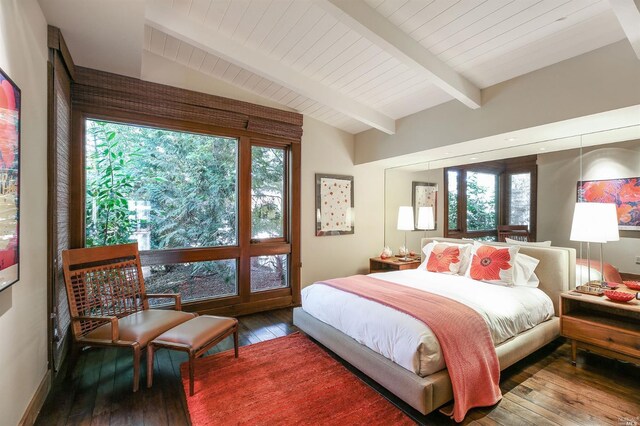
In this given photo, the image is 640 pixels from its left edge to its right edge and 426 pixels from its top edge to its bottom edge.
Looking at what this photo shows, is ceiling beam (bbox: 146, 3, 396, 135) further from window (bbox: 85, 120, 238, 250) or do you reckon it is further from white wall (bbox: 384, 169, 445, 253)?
window (bbox: 85, 120, 238, 250)

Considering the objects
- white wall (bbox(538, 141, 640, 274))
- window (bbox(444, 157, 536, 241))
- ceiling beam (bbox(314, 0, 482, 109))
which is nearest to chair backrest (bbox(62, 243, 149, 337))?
ceiling beam (bbox(314, 0, 482, 109))

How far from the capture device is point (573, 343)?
2.59 m

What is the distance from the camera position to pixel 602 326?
2.42 meters

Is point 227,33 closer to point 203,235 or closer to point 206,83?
point 206,83

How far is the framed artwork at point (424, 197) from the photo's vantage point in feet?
14.1

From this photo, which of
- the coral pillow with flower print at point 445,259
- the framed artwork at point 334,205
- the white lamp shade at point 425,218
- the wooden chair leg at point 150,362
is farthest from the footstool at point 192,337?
the white lamp shade at point 425,218

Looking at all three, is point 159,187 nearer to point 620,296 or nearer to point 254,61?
point 254,61

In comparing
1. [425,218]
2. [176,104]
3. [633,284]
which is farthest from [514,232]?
[176,104]

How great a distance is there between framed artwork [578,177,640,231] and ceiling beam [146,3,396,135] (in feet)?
7.48

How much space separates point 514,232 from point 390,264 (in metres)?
1.72

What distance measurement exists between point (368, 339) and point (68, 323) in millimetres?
2754

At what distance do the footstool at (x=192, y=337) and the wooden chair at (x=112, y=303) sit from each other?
0.09 metres

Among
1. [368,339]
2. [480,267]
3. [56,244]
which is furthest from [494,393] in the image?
[56,244]

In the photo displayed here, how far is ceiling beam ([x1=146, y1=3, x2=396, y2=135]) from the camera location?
2.58m
